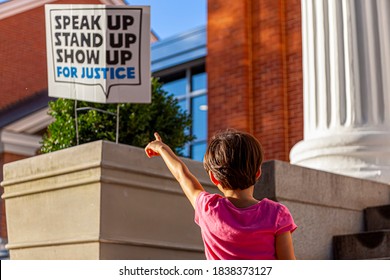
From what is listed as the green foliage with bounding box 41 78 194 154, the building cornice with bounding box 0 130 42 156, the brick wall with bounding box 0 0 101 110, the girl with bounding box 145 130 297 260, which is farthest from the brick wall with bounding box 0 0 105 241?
the girl with bounding box 145 130 297 260

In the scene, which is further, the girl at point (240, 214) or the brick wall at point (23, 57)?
the brick wall at point (23, 57)

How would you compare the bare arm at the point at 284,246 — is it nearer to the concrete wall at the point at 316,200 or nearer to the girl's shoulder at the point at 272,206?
the girl's shoulder at the point at 272,206

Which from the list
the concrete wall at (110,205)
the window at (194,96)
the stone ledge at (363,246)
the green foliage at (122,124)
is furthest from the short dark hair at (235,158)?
the window at (194,96)

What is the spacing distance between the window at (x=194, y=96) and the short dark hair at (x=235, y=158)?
11.2 m

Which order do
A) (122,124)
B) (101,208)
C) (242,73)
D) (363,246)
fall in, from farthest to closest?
1. (242,73)
2. (122,124)
3. (363,246)
4. (101,208)

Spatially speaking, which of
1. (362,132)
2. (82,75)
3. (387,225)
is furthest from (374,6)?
(82,75)

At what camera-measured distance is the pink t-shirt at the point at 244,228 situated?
1958mm

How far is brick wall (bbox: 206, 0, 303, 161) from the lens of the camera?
1012 cm

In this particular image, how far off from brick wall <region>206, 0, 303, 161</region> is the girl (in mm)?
7797

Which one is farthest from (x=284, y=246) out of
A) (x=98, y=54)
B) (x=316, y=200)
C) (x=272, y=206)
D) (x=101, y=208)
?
(x=98, y=54)

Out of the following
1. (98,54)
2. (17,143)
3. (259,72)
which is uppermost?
(259,72)

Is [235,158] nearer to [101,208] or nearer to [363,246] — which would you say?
[101,208]

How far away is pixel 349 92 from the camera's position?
593cm

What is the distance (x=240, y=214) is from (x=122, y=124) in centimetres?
514
